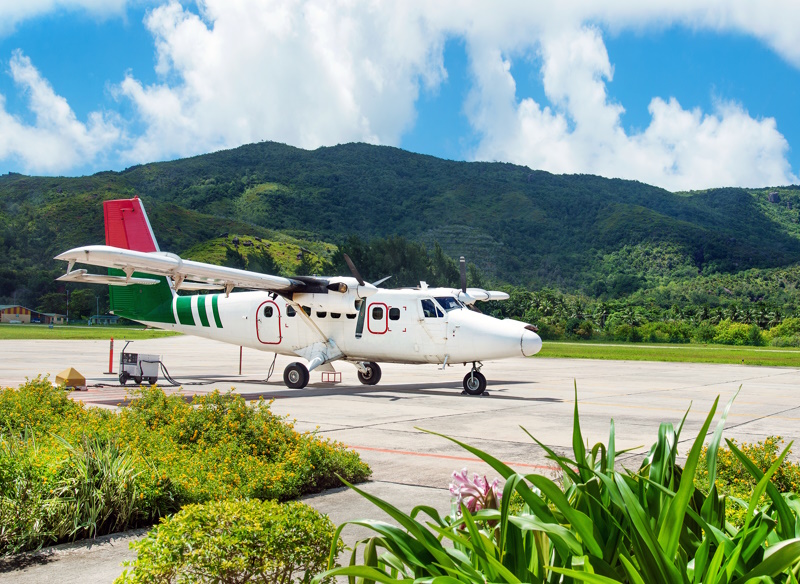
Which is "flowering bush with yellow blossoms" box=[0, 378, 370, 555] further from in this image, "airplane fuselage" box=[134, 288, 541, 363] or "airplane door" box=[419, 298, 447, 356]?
"airplane door" box=[419, 298, 447, 356]

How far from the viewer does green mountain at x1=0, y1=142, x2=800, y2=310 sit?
431 feet

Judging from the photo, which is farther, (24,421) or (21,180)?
(21,180)

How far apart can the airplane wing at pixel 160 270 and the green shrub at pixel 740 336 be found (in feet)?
186

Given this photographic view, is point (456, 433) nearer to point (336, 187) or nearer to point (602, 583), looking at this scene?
point (602, 583)

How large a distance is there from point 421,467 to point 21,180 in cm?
18292

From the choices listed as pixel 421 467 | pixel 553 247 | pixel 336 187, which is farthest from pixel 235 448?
pixel 336 187

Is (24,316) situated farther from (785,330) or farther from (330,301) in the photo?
(330,301)

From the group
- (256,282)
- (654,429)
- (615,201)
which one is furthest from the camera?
(615,201)

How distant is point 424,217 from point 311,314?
489ft

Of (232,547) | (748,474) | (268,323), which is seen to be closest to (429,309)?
(268,323)

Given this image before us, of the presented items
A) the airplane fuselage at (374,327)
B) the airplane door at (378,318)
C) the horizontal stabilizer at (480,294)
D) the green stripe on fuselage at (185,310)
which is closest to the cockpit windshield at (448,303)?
the airplane fuselage at (374,327)

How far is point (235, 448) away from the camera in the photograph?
760 cm

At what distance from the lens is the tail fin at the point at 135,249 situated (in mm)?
21891

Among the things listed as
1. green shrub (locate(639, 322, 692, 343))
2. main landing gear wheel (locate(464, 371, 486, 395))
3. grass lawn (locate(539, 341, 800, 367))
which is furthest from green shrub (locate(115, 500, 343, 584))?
green shrub (locate(639, 322, 692, 343))
